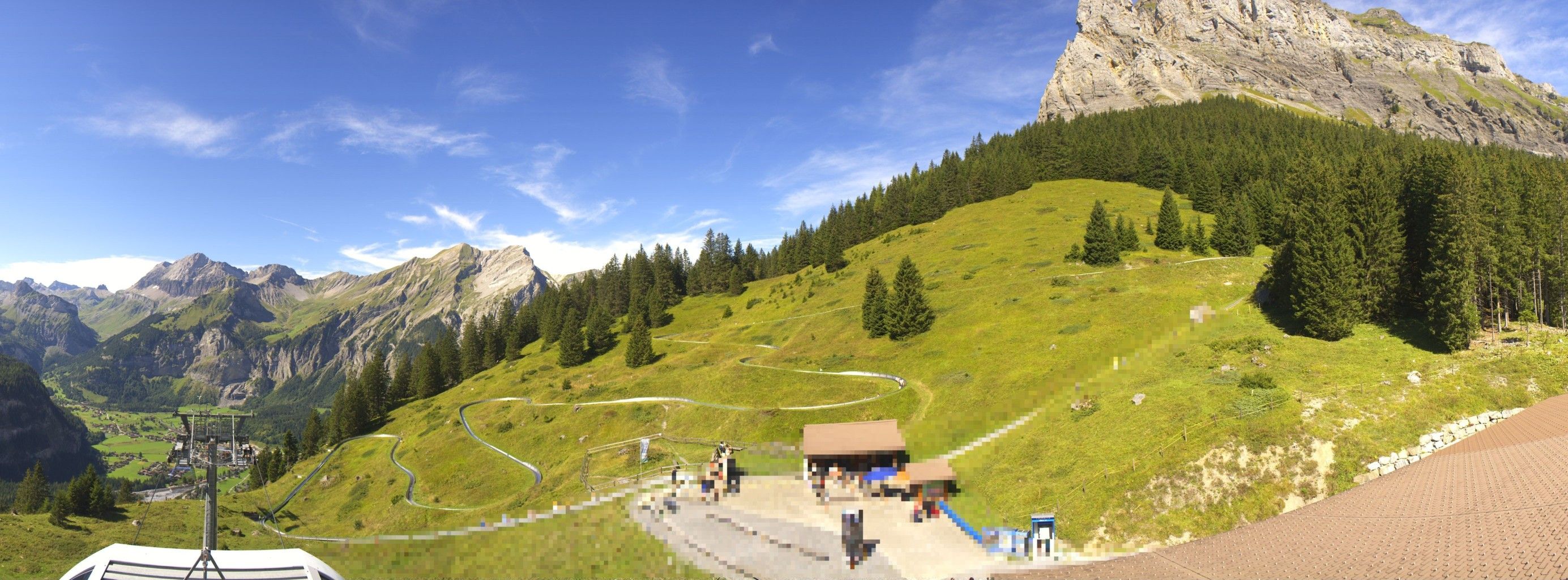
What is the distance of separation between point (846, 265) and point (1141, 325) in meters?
74.6

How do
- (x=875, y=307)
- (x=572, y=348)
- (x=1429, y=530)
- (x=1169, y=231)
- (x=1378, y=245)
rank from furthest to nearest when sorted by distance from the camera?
(x=572, y=348)
(x=1169, y=231)
(x=875, y=307)
(x=1378, y=245)
(x=1429, y=530)

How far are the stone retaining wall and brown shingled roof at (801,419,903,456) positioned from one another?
22.8m

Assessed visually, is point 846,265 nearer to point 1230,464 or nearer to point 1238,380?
point 1238,380

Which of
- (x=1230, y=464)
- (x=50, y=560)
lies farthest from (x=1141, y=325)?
(x=50, y=560)

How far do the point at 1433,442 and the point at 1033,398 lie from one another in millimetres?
19884

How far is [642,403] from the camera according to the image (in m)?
69.8

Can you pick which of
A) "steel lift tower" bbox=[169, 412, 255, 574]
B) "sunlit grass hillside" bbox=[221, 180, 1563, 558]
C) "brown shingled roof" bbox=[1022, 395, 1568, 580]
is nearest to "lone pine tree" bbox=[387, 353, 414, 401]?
"sunlit grass hillside" bbox=[221, 180, 1563, 558]

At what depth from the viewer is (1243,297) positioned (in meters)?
64.2

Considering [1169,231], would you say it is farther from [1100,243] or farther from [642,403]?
[642,403]

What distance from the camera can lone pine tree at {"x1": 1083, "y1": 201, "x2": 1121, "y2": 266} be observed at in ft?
273

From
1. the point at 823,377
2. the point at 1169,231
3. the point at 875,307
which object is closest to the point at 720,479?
the point at 823,377

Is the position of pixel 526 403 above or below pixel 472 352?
below

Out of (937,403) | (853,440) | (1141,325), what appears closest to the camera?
(853,440)

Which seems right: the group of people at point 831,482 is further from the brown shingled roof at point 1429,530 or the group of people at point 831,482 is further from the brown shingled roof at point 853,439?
the brown shingled roof at point 1429,530
